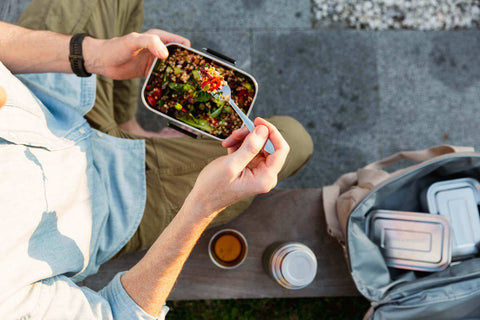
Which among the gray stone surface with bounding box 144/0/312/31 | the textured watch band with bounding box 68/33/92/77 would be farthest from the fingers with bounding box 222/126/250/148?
the gray stone surface with bounding box 144/0/312/31

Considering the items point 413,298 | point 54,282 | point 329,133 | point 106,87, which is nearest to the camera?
point 54,282

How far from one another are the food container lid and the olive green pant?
0.69 ft

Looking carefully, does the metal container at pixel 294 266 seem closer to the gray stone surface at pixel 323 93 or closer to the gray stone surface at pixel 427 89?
the gray stone surface at pixel 323 93

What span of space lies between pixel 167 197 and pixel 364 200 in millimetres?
582

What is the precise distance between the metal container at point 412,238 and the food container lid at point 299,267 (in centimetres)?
21

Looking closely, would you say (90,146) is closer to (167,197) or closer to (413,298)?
(167,197)

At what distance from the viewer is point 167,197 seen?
3.70ft

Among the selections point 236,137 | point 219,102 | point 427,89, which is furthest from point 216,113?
point 427,89

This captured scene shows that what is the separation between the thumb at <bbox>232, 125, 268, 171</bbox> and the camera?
744 millimetres

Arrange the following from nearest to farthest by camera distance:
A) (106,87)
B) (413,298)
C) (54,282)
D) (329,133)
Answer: (54,282) → (413,298) → (106,87) → (329,133)

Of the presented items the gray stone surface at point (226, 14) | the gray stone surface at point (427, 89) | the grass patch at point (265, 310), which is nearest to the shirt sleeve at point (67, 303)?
the grass patch at point (265, 310)

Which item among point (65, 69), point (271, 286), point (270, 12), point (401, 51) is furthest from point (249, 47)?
point (271, 286)

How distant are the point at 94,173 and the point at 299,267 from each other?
64 centimetres

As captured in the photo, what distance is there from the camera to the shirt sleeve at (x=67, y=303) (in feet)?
2.55
